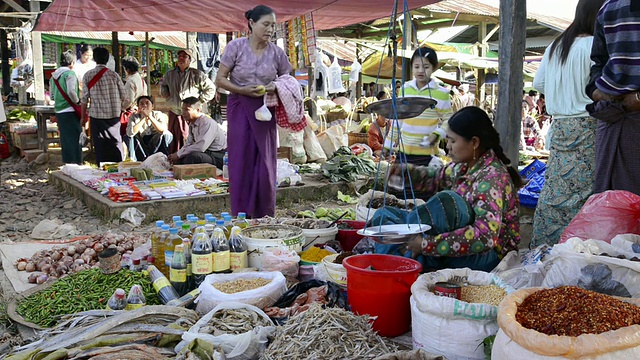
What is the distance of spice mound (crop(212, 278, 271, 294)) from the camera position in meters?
2.67

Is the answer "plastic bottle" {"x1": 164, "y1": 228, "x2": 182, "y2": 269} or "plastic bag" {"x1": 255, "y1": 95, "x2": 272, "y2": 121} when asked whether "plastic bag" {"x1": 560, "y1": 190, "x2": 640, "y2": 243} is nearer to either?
"plastic bottle" {"x1": 164, "y1": 228, "x2": 182, "y2": 269}

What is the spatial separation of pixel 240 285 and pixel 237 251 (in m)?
0.39

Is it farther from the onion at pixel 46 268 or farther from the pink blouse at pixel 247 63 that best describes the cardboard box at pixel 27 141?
the onion at pixel 46 268

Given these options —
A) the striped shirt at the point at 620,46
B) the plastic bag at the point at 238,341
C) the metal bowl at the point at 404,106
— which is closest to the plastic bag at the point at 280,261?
the plastic bag at the point at 238,341

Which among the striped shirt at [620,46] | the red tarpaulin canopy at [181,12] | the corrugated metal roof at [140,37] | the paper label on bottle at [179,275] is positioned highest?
the corrugated metal roof at [140,37]

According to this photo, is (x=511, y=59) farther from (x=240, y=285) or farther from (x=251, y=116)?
(x=240, y=285)

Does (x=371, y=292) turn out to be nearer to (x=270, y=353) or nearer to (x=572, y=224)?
(x=270, y=353)

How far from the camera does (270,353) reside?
7.13ft

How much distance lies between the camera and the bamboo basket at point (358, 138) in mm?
9752

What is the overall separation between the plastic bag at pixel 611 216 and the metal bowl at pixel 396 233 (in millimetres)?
Answer: 868

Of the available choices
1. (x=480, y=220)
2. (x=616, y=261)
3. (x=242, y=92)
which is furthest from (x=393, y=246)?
(x=242, y=92)

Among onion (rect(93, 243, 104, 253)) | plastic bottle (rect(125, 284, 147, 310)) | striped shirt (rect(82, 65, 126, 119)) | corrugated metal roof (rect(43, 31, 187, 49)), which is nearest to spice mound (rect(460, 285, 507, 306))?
plastic bottle (rect(125, 284, 147, 310))

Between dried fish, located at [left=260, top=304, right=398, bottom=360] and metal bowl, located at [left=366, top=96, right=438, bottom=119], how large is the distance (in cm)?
93

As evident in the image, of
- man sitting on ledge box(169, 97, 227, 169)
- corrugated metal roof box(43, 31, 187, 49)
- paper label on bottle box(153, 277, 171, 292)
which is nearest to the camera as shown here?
paper label on bottle box(153, 277, 171, 292)
